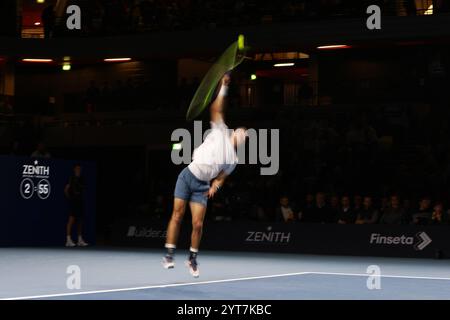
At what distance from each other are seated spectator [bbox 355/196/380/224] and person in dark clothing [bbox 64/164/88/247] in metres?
7.07

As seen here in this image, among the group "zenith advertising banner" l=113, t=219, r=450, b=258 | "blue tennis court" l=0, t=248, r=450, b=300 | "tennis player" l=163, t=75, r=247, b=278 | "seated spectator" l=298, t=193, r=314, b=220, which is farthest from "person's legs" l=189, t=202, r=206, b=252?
"seated spectator" l=298, t=193, r=314, b=220

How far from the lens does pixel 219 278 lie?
12734mm

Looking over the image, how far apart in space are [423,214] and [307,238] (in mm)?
2880

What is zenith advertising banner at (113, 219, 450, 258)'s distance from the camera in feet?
67.0

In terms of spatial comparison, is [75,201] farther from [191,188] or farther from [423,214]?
[191,188]

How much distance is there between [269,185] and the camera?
995 inches

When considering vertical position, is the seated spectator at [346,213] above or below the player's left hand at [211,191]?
below

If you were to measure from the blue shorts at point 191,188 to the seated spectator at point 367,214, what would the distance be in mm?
10322

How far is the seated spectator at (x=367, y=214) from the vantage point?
70.6 ft

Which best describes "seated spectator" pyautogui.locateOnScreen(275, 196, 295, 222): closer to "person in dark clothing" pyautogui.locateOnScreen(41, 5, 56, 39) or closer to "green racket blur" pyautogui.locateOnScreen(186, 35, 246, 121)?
"green racket blur" pyautogui.locateOnScreen(186, 35, 246, 121)

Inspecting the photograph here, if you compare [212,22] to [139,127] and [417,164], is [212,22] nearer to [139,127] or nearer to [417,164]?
[139,127]

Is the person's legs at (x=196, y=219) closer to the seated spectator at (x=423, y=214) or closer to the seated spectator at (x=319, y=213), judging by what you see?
the seated spectator at (x=423, y=214)

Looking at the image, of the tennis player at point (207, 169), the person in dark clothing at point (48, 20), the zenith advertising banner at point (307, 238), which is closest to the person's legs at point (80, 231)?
the zenith advertising banner at point (307, 238)

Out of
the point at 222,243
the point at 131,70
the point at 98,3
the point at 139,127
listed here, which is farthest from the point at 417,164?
the point at 131,70
